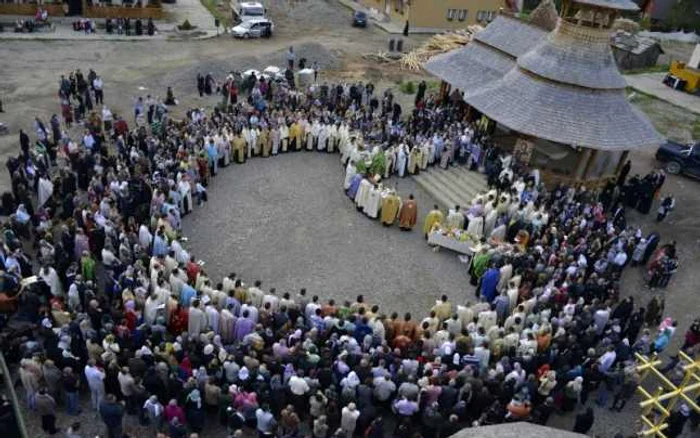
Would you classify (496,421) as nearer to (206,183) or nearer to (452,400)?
(452,400)

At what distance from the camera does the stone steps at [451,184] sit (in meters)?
19.5

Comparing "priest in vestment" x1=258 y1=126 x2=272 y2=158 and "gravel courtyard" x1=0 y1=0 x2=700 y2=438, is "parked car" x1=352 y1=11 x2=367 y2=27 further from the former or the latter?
"priest in vestment" x1=258 y1=126 x2=272 y2=158

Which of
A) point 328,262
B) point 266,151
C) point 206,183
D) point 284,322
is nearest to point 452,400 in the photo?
point 284,322

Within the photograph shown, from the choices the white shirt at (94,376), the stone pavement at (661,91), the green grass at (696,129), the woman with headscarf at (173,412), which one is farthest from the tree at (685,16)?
the white shirt at (94,376)

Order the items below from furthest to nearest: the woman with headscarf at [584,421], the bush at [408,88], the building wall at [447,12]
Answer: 1. the building wall at [447,12]
2. the bush at [408,88]
3. the woman with headscarf at [584,421]

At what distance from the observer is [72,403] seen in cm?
1073

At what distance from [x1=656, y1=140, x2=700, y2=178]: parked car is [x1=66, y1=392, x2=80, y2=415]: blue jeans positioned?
21.2 metres

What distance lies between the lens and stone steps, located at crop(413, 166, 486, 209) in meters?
19.5

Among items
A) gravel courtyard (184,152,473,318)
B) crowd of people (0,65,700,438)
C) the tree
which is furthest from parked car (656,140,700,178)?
the tree

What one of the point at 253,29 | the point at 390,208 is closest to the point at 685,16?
the point at 253,29

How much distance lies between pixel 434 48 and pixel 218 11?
57.3ft

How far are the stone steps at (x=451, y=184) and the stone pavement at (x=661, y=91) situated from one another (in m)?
16.5

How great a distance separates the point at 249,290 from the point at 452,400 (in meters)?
4.90

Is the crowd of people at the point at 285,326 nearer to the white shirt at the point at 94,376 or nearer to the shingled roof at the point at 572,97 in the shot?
the white shirt at the point at 94,376
